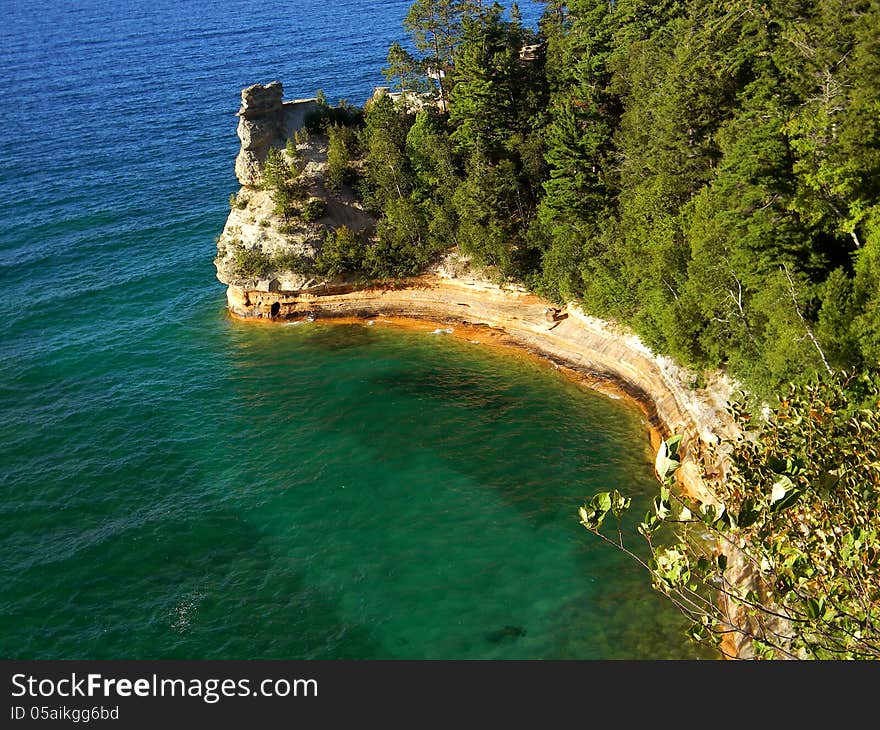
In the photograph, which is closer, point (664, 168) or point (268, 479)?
point (268, 479)

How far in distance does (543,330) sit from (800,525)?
47.5 meters

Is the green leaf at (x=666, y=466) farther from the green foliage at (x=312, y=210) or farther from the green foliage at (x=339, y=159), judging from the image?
the green foliage at (x=339, y=159)

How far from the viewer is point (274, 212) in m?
80.9

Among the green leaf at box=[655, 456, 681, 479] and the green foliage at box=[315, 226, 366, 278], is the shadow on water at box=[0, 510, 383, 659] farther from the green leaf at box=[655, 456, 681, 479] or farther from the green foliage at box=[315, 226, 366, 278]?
the green foliage at box=[315, 226, 366, 278]

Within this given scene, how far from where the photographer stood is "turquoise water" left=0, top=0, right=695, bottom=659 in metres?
42.5

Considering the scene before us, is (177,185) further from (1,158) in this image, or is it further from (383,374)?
(383,374)

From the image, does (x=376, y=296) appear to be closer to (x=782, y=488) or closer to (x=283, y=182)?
(x=283, y=182)

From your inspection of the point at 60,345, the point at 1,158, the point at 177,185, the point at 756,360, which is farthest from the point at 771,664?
the point at 1,158

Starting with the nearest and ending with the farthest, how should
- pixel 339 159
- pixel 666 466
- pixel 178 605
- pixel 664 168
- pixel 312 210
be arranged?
pixel 666 466
pixel 178 605
pixel 664 168
pixel 312 210
pixel 339 159

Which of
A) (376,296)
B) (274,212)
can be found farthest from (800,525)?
(274,212)

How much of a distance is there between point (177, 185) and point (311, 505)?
7682 centimetres

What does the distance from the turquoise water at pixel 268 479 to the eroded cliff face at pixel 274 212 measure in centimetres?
648

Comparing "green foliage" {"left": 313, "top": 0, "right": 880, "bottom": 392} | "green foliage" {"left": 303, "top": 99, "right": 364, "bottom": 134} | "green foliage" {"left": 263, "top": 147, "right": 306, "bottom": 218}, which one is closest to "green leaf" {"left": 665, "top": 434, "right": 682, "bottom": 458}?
"green foliage" {"left": 313, "top": 0, "right": 880, "bottom": 392}

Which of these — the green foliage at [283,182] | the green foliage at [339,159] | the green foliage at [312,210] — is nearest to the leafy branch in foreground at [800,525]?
the green foliage at [312,210]
